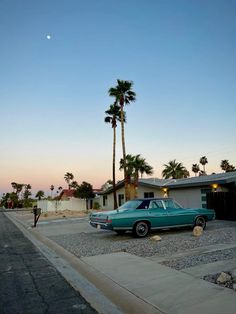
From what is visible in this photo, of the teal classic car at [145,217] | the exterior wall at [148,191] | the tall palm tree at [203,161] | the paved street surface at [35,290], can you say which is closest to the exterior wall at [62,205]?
the exterior wall at [148,191]

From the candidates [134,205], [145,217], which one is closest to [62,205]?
[134,205]

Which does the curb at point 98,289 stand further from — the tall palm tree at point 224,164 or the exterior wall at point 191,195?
the tall palm tree at point 224,164

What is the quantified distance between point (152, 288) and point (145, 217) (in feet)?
23.3

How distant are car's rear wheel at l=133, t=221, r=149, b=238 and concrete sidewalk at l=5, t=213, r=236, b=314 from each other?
412 centimetres

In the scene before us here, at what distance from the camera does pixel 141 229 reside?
1344 cm

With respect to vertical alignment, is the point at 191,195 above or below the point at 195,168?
below

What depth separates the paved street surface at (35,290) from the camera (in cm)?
547

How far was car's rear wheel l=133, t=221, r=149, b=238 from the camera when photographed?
43.6 ft

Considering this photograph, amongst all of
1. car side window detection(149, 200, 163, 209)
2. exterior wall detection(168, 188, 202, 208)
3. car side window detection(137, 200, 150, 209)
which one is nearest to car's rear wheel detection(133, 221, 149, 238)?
car side window detection(137, 200, 150, 209)

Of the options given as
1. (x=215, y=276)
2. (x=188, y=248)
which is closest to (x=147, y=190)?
(x=188, y=248)

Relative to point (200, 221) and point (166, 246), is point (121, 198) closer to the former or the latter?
point (200, 221)

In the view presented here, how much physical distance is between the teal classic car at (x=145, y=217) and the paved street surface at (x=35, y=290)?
3.53m

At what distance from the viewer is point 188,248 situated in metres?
10.4

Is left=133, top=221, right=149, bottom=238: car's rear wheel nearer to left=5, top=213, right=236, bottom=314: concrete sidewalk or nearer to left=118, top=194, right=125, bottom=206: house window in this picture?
left=5, top=213, right=236, bottom=314: concrete sidewalk
